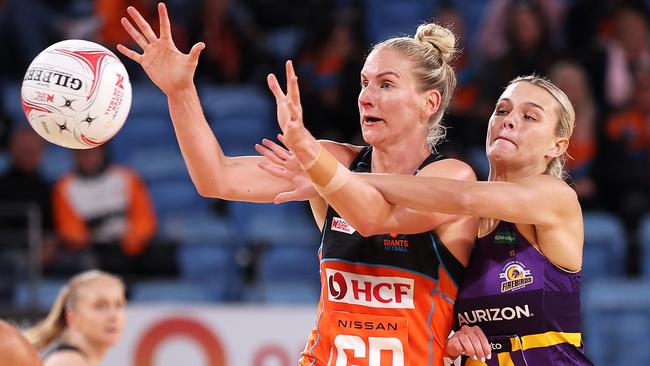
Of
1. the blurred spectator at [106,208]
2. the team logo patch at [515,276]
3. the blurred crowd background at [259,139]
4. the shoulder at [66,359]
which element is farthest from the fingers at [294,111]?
the blurred spectator at [106,208]

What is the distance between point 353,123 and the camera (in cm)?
986

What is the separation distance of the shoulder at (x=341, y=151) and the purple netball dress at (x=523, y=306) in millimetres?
718

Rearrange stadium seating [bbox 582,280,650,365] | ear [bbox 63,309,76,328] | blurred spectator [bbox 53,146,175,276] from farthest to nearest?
1. blurred spectator [bbox 53,146,175,276]
2. stadium seating [bbox 582,280,650,365]
3. ear [bbox 63,309,76,328]

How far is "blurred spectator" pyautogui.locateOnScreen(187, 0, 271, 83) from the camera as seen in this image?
1062 centimetres

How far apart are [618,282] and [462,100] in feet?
8.58

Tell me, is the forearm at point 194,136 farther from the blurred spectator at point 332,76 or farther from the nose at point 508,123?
the blurred spectator at point 332,76

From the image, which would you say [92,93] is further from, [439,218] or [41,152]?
[41,152]

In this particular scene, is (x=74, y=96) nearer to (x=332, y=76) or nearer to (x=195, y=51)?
(x=195, y=51)

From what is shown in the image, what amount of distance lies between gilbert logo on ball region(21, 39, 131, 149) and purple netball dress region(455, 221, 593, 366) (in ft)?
5.25

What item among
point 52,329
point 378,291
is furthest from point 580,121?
point 378,291

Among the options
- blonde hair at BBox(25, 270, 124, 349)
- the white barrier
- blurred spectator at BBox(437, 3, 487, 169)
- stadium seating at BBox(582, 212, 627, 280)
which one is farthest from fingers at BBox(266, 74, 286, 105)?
stadium seating at BBox(582, 212, 627, 280)

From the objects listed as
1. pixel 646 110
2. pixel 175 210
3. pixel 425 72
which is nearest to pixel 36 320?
pixel 175 210

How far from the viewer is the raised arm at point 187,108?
426cm

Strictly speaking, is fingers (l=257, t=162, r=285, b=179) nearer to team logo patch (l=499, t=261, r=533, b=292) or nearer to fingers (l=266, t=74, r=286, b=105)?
fingers (l=266, t=74, r=286, b=105)
